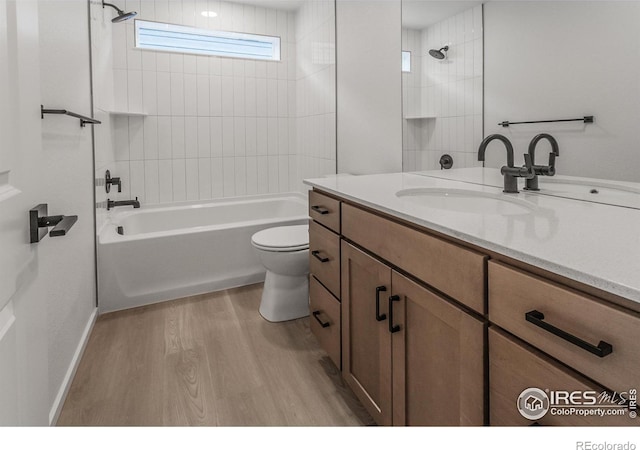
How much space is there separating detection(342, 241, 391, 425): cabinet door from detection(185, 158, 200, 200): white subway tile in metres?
2.41

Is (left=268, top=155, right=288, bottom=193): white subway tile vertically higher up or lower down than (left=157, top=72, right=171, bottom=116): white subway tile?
lower down

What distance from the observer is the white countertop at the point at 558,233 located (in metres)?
0.64

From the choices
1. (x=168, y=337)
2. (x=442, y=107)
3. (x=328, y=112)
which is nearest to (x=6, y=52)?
(x=442, y=107)

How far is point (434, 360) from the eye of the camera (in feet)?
3.42

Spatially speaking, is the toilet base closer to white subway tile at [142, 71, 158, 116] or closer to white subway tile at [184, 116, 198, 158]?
white subway tile at [184, 116, 198, 158]

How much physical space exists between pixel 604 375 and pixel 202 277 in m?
2.52

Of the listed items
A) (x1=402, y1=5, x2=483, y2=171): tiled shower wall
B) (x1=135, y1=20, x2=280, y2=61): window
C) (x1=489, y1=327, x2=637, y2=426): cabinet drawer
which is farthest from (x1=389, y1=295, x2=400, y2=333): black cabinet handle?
(x1=135, y1=20, x2=280, y2=61): window

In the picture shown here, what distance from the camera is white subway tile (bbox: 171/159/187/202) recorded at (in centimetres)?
350

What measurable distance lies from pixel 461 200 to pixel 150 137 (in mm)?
2768

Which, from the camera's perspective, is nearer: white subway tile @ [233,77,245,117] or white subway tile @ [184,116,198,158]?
white subway tile @ [184,116,198,158]

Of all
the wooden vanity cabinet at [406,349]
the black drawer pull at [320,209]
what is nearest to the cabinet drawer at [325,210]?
the black drawer pull at [320,209]

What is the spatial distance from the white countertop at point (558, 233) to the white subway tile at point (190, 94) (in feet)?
8.22

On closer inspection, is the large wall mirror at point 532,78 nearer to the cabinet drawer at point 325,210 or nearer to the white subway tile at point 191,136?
the cabinet drawer at point 325,210

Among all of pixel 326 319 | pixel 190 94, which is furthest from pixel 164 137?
pixel 326 319
